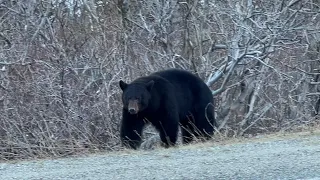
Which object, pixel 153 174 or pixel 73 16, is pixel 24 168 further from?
pixel 73 16

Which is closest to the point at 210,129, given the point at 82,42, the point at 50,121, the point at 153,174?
the point at 50,121

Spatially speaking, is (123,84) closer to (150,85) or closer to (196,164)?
(150,85)

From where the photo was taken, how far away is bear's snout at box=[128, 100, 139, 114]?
1188cm

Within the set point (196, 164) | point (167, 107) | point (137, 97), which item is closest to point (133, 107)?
point (137, 97)

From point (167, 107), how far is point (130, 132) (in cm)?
69

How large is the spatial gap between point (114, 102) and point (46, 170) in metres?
5.50

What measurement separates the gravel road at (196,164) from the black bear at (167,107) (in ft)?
7.46

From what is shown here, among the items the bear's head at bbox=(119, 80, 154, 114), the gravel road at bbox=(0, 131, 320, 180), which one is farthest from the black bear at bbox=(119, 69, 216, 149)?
the gravel road at bbox=(0, 131, 320, 180)

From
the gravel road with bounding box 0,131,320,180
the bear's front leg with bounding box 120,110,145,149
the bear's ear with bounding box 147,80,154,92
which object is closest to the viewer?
the gravel road with bounding box 0,131,320,180

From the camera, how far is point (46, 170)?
8.32m

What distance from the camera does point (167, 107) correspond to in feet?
40.4

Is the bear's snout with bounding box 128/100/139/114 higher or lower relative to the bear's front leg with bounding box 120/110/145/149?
higher

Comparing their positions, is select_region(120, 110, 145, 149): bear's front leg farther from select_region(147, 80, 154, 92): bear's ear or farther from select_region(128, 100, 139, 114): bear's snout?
select_region(147, 80, 154, 92): bear's ear

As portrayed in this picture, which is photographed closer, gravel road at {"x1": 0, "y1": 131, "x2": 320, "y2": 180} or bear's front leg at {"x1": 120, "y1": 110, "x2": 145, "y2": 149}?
gravel road at {"x1": 0, "y1": 131, "x2": 320, "y2": 180}
